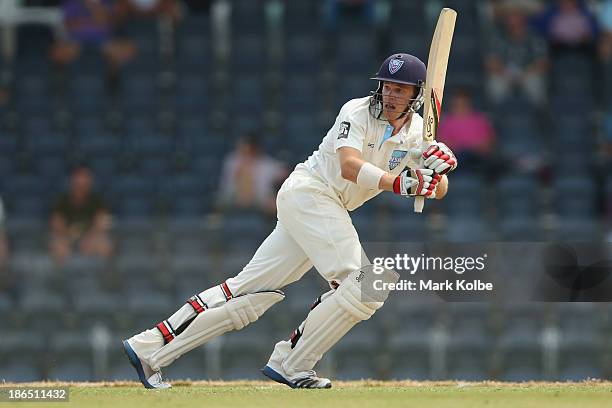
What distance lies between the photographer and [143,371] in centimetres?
642

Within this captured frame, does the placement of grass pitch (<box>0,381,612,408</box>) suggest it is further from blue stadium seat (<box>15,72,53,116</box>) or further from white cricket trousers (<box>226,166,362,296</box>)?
blue stadium seat (<box>15,72,53,116</box>)

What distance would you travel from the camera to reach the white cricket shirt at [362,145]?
6113mm

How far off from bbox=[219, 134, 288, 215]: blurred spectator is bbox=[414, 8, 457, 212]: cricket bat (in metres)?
3.69

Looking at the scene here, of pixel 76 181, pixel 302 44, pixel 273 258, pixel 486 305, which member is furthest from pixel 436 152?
pixel 302 44

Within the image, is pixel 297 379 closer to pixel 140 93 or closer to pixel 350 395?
pixel 350 395

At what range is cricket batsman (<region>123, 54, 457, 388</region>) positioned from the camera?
19.7 ft

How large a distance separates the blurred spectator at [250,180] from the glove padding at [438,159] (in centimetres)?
A: 391

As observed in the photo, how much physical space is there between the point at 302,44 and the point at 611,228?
3.12 meters

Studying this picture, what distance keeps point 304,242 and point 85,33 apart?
5.57m

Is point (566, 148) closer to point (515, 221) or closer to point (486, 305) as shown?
point (515, 221)

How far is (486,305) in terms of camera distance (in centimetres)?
923

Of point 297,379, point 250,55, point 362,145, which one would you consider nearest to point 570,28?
point 250,55

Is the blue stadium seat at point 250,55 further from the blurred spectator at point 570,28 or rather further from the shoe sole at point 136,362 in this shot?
the shoe sole at point 136,362

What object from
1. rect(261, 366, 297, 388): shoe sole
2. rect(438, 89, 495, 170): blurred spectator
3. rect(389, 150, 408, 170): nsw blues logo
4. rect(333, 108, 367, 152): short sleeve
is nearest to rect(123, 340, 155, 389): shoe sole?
rect(261, 366, 297, 388): shoe sole
